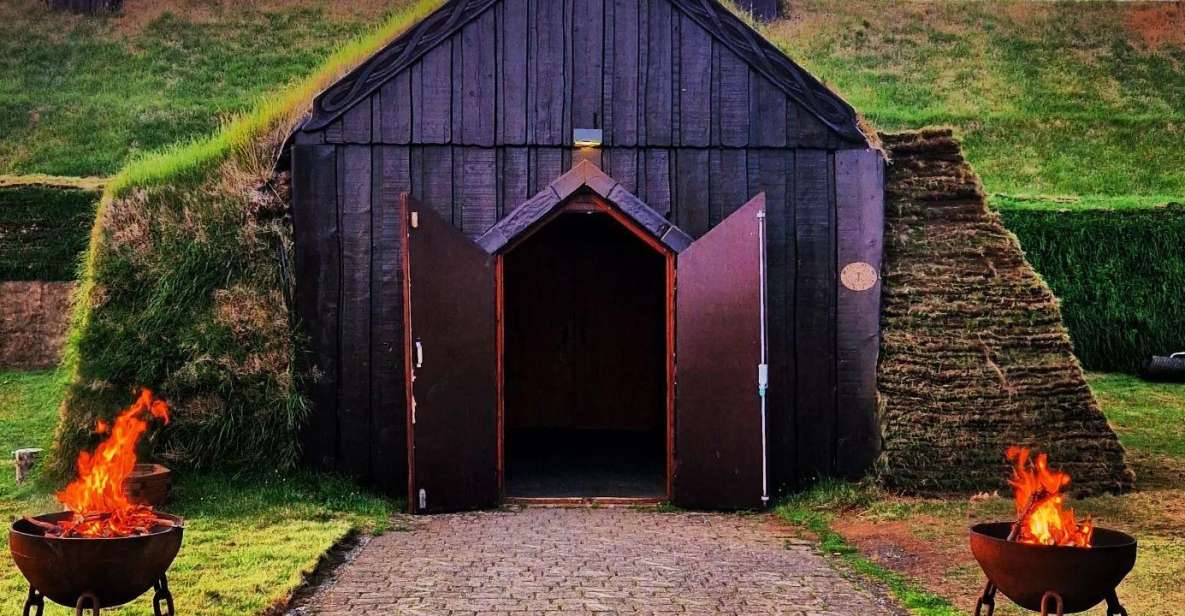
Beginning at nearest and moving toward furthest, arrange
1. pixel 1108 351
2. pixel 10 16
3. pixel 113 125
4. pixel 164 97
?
pixel 1108 351
pixel 113 125
pixel 164 97
pixel 10 16

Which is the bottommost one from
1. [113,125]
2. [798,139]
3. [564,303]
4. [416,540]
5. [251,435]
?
[416,540]

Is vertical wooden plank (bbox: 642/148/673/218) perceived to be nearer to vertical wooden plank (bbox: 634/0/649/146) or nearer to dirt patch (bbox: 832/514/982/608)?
vertical wooden plank (bbox: 634/0/649/146)

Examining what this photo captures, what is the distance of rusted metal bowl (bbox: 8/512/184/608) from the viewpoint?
4.99 meters

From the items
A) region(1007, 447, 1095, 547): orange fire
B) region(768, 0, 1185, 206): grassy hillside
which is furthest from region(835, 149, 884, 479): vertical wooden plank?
region(768, 0, 1185, 206): grassy hillside

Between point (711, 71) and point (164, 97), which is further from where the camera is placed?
point (164, 97)

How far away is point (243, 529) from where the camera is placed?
28.2 feet

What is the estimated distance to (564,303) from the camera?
15.5 meters

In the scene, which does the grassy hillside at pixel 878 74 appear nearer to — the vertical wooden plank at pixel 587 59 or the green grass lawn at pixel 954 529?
the green grass lawn at pixel 954 529

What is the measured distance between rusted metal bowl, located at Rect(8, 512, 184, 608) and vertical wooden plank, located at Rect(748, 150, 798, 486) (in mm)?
6120

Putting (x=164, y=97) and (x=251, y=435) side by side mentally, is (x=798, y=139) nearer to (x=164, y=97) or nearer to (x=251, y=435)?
(x=251, y=435)

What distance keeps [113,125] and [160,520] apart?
83.1 ft

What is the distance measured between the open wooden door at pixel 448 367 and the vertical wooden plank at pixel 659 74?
1.83 m

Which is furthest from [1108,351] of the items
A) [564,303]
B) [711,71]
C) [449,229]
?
[449,229]

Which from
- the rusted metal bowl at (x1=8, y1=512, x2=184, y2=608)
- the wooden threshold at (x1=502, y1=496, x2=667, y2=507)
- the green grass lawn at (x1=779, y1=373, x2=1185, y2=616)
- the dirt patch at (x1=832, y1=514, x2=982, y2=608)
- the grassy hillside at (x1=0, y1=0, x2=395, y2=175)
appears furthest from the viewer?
the grassy hillside at (x1=0, y1=0, x2=395, y2=175)
